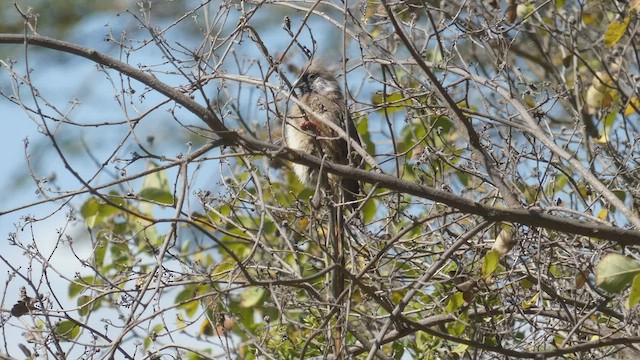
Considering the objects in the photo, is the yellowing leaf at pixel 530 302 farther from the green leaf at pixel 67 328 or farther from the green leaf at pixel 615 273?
the green leaf at pixel 67 328

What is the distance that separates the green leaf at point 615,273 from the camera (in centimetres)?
262

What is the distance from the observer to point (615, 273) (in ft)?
8.62

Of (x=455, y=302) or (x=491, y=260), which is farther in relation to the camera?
(x=455, y=302)

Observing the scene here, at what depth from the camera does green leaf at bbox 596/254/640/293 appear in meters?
2.62

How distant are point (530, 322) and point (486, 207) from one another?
0.73 meters

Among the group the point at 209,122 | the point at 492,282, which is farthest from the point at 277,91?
the point at 492,282

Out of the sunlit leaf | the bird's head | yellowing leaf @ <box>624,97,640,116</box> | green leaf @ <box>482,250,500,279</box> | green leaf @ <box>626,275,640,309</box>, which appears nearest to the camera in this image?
green leaf @ <box>626,275,640,309</box>

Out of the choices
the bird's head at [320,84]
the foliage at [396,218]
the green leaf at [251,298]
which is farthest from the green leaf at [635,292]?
the bird's head at [320,84]

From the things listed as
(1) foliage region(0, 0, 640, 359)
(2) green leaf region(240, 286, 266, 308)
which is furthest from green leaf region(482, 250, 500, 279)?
(2) green leaf region(240, 286, 266, 308)

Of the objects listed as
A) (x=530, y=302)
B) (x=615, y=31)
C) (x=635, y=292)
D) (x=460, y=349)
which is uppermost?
(x=615, y=31)

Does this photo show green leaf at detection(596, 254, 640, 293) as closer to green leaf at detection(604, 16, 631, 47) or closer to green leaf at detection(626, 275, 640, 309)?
green leaf at detection(626, 275, 640, 309)

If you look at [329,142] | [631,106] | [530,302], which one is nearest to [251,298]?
[329,142]

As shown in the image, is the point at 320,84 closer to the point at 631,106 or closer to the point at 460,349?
the point at 631,106

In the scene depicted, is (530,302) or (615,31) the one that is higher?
(615,31)
